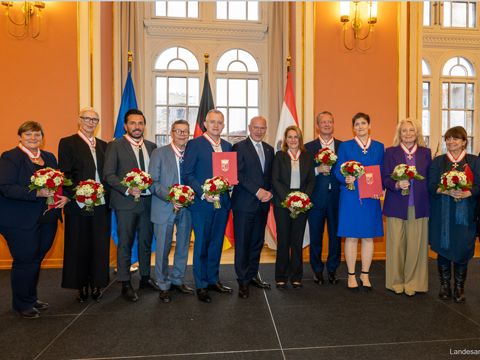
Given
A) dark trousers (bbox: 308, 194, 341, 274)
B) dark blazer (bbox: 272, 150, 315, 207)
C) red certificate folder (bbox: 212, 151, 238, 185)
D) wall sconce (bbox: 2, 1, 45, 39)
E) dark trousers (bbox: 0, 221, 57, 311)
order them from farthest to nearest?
wall sconce (bbox: 2, 1, 45, 39) < dark trousers (bbox: 308, 194, 341, 274) < dark blazer (bbox: 272, 150, 315, 207) < red certificate folder (bbox: 212, 151, 238, 185) < dark trousers (bbox: 0, 221, 57, 311)

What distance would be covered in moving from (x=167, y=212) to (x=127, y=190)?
0.46 m

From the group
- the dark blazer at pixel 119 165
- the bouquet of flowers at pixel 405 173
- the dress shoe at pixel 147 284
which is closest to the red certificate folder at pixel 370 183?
the bouquet of flowers at pixel 405 173

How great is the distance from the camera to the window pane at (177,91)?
278 inches

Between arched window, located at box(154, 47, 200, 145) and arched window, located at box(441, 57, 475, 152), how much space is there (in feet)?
17.1

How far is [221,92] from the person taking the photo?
7.17 m

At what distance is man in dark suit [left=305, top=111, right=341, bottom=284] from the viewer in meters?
4.36

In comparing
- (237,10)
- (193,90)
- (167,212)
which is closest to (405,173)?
(167,212)

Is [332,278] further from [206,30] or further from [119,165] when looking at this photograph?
[206,30]

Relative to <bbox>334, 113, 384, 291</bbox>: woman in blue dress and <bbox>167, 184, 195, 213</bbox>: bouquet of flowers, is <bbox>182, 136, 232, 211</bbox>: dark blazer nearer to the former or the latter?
<bbox>167, 184, 195, 213</bbox>: bouquet of flowers

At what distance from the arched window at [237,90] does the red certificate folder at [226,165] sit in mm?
3394

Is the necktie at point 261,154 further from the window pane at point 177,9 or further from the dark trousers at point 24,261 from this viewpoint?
the window pane at point 177,9

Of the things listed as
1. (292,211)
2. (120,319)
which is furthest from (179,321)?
(292,211)

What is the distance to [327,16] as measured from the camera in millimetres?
5895

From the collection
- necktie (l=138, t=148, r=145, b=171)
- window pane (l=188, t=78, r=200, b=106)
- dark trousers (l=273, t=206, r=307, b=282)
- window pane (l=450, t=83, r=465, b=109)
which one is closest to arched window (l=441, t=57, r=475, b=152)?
window pane (l=450, t=83, r=465, b=109)
